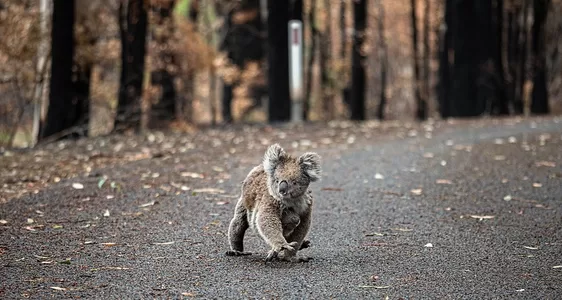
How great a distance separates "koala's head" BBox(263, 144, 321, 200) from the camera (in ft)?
27.4

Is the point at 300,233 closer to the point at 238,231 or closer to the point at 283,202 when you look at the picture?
the point at 283,202

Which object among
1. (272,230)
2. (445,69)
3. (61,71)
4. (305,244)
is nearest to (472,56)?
(445,69)

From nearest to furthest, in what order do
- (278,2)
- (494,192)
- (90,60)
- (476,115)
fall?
(494,192), (90,60), (278,2), (476,115)

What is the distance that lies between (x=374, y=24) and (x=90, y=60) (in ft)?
125

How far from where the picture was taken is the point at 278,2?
27406 millimetres

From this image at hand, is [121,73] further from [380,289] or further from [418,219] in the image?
[380,289]

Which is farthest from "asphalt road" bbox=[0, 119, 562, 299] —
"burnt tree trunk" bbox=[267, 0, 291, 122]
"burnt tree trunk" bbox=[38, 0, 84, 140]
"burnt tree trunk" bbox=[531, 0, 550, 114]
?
"burnt tree trunk" bbox=[531, 0, 550, 114]

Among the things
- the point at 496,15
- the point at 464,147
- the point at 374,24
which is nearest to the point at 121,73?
the point at 464,147

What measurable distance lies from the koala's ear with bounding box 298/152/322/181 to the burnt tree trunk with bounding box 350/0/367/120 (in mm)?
23961

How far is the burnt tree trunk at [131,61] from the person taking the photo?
79.3 feet

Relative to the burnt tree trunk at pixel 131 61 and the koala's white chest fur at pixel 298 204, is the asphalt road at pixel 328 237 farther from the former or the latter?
the burnt tree trunk at pixel 131 61

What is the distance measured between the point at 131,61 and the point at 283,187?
1764 cm

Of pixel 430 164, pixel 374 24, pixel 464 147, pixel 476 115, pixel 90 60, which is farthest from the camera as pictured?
pixel 374 24

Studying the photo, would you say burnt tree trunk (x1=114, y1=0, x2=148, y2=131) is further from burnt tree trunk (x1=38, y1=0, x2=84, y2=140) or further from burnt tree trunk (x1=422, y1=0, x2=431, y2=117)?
burnt tree trunk (x1=422, y1=0, x2=431, y2=117)
